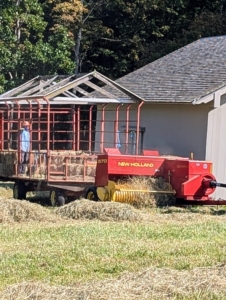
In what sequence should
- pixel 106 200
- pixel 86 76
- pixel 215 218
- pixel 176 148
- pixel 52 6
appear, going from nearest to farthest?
1. pixel 215 218
2. pixel 106 200
3. pixel 86 76
4. pixel 176 148
5. pixel 52 6

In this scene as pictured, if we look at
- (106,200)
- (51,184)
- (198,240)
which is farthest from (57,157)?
(198,240)

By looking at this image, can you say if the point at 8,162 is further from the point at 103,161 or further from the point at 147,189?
the point at 147,189

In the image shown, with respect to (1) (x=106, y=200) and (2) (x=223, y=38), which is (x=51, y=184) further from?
(2) (x=223, y=38)

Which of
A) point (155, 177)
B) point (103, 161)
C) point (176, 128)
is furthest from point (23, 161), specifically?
point (176, 128)

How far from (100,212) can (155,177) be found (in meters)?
3.13

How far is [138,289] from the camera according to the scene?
7910 mm

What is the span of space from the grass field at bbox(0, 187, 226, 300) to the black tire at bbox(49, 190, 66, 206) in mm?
2992

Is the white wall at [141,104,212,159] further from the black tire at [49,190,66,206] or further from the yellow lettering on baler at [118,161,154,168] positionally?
the black tire at [49,190,66,206]

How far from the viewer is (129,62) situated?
4244cm

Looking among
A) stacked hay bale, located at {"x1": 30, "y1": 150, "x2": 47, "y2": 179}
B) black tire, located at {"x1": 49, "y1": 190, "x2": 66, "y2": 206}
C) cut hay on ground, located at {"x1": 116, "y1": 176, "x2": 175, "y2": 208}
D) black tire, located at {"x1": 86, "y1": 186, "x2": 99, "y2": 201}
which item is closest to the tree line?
stacked hay bale, located at {"x1": 30, "y1": 150, "x2": 47, "y2": 179}

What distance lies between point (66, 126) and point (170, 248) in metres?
26.5

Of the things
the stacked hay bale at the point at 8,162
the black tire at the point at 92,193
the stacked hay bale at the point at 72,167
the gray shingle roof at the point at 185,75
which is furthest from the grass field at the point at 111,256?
the gray shingle roof at the point at 185,75

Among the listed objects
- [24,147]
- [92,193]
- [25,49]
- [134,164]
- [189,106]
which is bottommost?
[92,193]

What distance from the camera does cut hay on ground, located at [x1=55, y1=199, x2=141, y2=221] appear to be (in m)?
15.0
